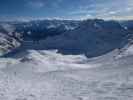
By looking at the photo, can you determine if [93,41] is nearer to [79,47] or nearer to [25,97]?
[79,47]

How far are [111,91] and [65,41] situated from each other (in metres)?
180

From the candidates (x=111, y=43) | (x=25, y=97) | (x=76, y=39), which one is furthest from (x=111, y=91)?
(x=76, y=39)

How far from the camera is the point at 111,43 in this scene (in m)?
168

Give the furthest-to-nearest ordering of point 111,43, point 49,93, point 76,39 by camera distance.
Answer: point 76,39 → point 111,43 → point 49,93

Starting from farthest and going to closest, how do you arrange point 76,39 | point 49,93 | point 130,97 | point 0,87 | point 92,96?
point 76,39 < point 0,87 < point 49,93 < point 92,96 < point 130,97

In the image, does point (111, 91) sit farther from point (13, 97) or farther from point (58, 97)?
point (13, 97)

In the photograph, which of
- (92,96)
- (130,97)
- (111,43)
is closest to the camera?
(130,97)

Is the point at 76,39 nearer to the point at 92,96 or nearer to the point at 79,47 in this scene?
the point at 79,47

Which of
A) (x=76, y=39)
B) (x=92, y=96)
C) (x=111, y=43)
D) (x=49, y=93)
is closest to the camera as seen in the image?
(x=92, y=96)

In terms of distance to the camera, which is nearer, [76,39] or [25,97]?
[25,97]

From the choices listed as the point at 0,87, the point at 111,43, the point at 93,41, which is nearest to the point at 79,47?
the point at 93,41

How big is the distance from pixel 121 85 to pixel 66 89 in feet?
12.6

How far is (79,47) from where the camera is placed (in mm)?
172375

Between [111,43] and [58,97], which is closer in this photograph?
[58,97]
